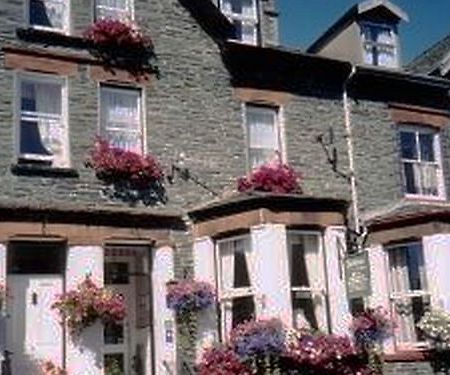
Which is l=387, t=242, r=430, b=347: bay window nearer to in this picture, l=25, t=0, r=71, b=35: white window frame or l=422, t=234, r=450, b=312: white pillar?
l=422, t=234, r=450, b=312: white pillar

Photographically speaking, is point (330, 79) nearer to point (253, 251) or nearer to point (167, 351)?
point (253, 251)

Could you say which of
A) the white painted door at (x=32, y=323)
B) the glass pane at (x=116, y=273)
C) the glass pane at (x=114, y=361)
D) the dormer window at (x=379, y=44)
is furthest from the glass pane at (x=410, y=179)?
the white painted door at (x=32, y=323)

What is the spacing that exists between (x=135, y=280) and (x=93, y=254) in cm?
248

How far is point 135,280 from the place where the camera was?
1750 cm

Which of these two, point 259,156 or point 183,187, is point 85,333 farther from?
point 259,156

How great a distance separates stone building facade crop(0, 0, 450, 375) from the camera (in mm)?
14984

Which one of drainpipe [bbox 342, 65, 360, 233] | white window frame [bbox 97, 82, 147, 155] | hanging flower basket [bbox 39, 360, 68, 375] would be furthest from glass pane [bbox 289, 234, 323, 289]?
hanging flower basket [bbox 39, 360, 68, 375]

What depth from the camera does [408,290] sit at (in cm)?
1748

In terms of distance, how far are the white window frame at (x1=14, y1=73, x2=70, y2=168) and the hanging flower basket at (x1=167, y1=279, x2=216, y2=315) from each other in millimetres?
3259

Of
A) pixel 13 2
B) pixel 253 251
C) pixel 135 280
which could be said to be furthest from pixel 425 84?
pixel 13 2

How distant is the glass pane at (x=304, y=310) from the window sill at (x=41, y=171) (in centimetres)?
505

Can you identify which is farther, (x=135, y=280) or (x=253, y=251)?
(x=135, y=280)

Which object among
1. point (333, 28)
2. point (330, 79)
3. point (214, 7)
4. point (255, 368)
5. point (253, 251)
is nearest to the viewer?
point (255, 368)

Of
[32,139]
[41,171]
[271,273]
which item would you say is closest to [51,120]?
[32,139]
